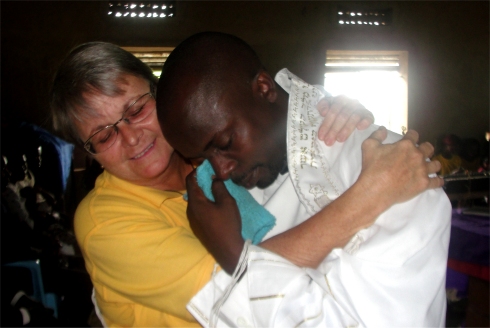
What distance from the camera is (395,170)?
3.30 ft

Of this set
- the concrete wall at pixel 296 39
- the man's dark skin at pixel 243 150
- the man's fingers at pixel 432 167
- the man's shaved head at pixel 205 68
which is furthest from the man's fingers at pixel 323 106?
the concrete wall at pixel 296 39

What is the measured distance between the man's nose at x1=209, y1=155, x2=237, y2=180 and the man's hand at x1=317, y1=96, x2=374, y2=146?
1.02 ft

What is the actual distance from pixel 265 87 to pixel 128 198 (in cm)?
66

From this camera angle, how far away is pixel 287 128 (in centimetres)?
124

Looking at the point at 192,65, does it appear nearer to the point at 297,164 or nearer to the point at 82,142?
the point at 297,164

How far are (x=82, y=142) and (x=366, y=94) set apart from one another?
5018 mm

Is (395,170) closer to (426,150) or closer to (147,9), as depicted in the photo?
(426,150)

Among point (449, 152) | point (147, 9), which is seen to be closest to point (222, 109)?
point (147, 9)

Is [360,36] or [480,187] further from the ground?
[360,36]

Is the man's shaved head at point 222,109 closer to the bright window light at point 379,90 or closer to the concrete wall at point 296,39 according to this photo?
the concrete wall at point 296,39

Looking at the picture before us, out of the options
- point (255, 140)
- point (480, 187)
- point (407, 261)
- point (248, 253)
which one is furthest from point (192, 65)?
point (480, 187)

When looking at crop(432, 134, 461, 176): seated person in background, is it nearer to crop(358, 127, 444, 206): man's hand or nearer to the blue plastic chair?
crop(358, 127, 444, 206): man's hand

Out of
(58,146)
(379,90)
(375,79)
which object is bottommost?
(58,146)

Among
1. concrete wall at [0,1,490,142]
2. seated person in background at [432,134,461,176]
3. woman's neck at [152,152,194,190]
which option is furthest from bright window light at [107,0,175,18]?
seated person in background at [432,134,461,176]
